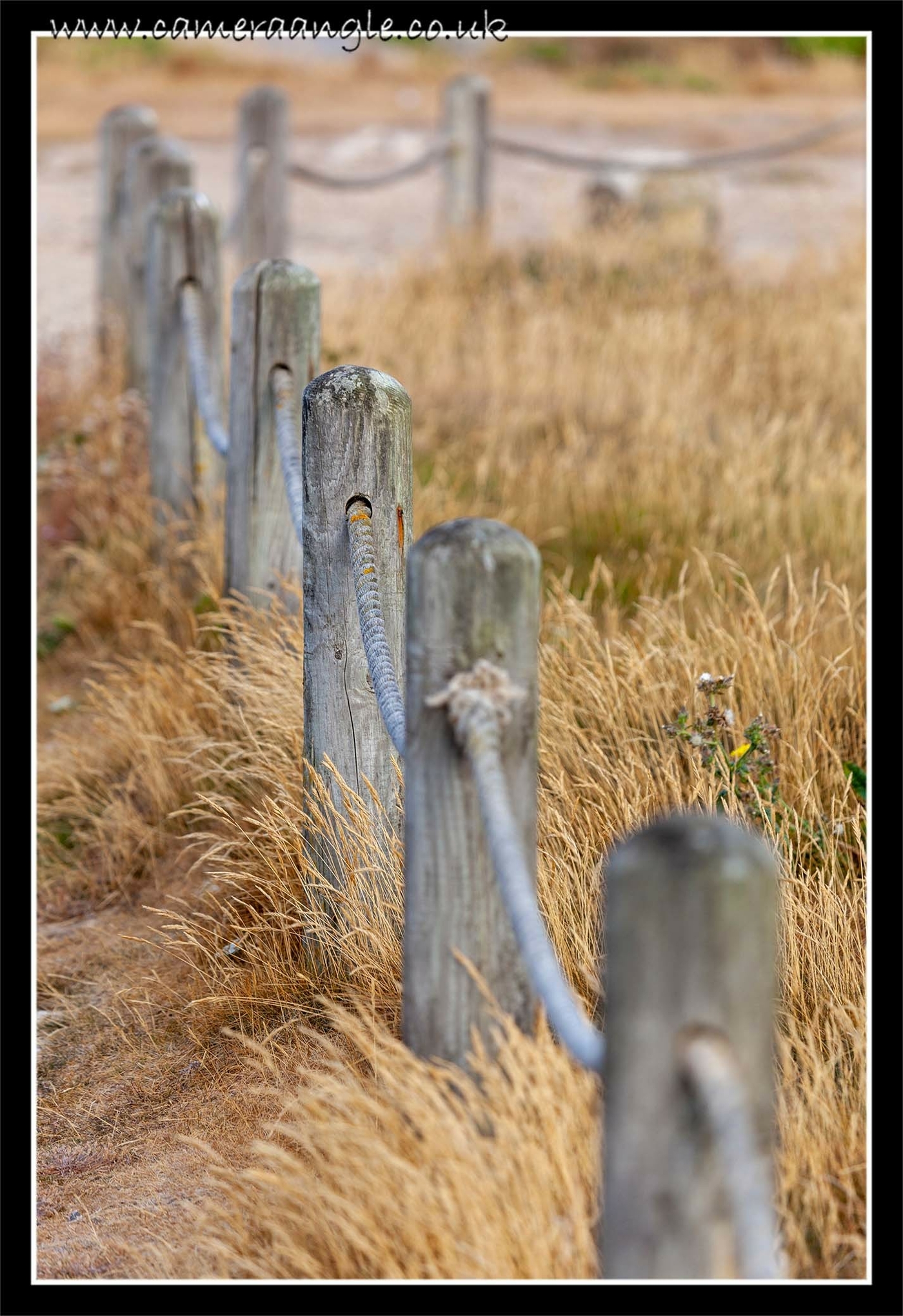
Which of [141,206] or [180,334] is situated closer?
[180,334]

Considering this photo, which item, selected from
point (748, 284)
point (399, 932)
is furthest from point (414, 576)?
point (748, 284)

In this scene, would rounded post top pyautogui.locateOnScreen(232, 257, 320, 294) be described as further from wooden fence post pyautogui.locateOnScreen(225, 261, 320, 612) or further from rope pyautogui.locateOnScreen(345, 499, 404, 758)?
rope pyautogui.locateOnScreen(345, 499, 404, 758)

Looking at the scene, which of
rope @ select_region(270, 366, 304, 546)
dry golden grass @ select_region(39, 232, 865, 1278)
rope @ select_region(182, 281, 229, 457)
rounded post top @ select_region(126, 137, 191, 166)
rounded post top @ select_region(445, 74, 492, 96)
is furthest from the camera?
rounded post top @ select_region(445, 74, 492, 96)

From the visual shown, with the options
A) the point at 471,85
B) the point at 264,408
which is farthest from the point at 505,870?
the point at 471,85

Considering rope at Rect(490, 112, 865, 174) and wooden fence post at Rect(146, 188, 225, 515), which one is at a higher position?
rope at Rect(490, 112, 865, 174)

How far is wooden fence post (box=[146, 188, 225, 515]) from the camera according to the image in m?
4.49

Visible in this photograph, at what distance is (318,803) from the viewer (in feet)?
8.50

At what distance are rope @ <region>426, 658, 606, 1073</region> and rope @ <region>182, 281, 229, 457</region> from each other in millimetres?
2270

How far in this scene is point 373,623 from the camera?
7.45 feet

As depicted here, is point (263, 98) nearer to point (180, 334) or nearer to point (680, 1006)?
point (180, 334)

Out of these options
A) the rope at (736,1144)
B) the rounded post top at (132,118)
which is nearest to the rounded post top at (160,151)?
the rounded post top at (132,118)

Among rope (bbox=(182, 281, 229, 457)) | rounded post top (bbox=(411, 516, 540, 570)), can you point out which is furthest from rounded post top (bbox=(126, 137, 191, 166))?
rounded post top (bbox=(411, 516, 540, 570))

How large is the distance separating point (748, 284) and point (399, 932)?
22.3 ft

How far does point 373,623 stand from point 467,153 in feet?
24.1
